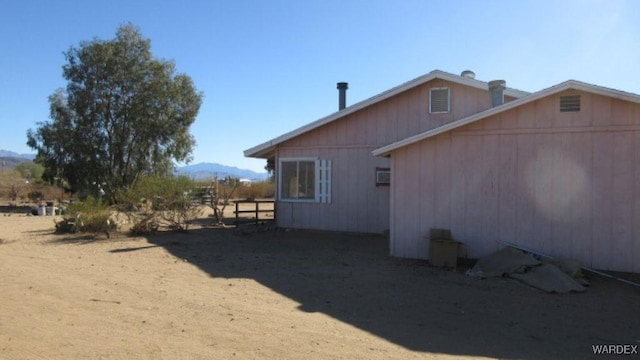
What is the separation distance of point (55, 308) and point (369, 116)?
33.3 ft

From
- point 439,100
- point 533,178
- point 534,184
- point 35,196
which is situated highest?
point 439,100

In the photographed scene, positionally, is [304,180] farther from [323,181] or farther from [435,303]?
[435,303]

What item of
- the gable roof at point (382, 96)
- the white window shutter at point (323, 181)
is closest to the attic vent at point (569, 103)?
the gable roof at point (382, 96)

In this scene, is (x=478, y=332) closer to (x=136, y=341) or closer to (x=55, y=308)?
(x=136, y=341)

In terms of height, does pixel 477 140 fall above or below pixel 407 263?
above

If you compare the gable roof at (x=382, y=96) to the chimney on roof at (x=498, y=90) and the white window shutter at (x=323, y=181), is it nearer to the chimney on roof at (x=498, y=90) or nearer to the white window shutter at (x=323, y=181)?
the white window shutter at (x=323, y=181)

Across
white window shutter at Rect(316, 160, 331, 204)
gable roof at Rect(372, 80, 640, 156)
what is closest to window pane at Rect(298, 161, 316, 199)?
white window shutter at Rect(316, 160, 331, 204)

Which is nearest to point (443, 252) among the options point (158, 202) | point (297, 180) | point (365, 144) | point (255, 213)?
point (365, 144)

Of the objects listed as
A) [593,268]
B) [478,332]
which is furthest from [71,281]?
[593,268]

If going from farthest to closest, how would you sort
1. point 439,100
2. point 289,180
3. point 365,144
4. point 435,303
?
point 289,180
point 365,144
point 439,100
point 435,303

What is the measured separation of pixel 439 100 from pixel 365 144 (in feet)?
7.99

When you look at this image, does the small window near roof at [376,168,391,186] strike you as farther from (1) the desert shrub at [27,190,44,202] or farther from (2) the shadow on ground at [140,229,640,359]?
(1) the desert shrub at [27,190,44,202]

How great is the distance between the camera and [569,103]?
8953 mm

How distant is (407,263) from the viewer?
9.66m
